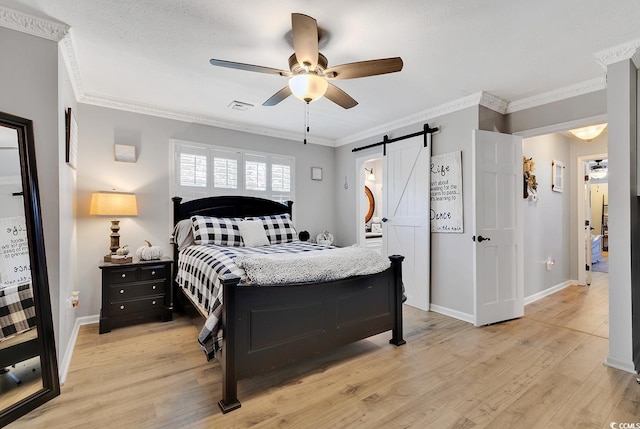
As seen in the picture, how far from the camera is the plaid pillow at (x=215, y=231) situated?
11.5 ft

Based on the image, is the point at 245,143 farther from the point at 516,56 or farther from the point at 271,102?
the point at 516,56

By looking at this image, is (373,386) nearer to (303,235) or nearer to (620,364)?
(620,364)

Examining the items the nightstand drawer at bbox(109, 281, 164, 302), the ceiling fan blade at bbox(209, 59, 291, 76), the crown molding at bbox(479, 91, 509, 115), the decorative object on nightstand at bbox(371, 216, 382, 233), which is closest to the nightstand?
the nightstand drawer at bbox(109, 281, 164, 302)

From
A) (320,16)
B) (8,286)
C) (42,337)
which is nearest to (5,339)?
(42,337)

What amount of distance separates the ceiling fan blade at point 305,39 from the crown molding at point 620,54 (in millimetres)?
2316

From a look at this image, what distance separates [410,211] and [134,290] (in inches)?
132

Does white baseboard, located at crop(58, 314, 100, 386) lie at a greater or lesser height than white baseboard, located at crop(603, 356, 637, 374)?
greater

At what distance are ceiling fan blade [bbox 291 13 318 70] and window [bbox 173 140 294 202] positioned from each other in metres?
2.49

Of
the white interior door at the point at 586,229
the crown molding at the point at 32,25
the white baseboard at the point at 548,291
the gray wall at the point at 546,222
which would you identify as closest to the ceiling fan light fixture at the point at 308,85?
the crown molding at the point at 32,25

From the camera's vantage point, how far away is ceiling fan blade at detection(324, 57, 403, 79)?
195cm

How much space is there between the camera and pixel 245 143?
439cm

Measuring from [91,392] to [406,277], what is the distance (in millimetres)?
3404

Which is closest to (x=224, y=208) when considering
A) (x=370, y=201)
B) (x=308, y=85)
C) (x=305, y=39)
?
(x=308, y=85)

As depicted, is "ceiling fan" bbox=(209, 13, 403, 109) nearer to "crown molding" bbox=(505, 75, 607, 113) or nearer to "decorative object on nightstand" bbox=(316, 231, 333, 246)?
"crown molding" bbox=(505, 75, 607, 113)
